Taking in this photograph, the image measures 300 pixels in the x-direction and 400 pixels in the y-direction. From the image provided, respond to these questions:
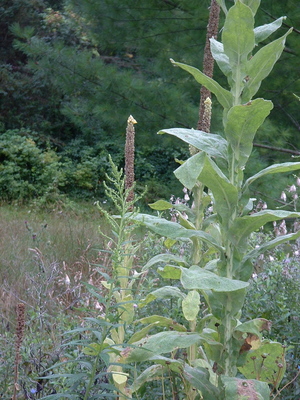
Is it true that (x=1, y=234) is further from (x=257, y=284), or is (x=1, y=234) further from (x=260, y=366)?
(x=260, y=366)

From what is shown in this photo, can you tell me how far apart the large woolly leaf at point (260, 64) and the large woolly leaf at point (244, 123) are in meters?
0.16

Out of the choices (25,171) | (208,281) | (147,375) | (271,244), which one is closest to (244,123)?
(271,244)

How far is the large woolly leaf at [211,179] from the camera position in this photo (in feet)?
5.88

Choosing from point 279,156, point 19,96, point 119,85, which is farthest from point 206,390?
point 19,96

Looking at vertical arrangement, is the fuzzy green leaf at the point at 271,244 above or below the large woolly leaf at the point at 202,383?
above

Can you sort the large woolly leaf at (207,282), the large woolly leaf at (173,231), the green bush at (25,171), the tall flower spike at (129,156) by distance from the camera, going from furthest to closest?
the green bush at (25,171)
the tall flower spike at (129,156)
the large woolly leaf at (173,231)
the large woolly leaf at (207,282)

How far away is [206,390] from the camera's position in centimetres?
205

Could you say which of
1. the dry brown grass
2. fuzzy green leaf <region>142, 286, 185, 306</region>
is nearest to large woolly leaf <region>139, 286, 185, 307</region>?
fuzzy green leaf <region>142, 286, 185, 306</region>

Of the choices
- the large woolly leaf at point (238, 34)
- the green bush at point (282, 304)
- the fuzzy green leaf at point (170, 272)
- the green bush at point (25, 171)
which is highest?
the large woolly leaf at point (238, 34)

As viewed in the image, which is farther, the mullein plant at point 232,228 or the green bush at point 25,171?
the green bush at point 25,171

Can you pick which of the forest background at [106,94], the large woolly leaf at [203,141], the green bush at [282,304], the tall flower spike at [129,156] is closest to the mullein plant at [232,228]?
the large woolly leaf at [203,141]

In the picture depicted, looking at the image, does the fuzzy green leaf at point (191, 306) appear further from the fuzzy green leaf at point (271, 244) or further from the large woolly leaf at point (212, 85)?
the large woolly leaf at point (212, 85)

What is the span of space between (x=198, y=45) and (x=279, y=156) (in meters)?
1.92

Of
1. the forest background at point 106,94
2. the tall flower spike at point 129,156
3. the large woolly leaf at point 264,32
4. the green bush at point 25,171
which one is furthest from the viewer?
the green bush at point 25,171
